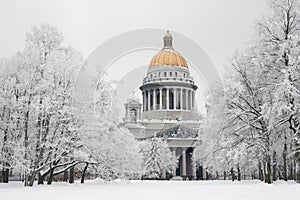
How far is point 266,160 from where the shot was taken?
25.9 metres

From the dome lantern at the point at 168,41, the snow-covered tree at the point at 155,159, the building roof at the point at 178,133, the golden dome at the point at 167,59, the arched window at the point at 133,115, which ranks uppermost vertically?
the dome lantern at the point at 168,41

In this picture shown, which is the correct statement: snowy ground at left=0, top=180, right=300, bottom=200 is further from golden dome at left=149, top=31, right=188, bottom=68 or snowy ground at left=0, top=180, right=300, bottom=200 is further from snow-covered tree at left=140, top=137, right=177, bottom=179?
golden dome at left=149, top=31, right=188, bottom=68

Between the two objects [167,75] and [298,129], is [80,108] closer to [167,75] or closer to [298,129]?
[298,129]

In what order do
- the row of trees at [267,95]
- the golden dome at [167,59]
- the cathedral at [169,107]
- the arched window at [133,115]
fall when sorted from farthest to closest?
the golden dome at [167,59], the arched window at [133,115], the cathedral at [169,107], the row of trees at [267,95]

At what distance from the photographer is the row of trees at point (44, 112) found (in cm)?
2538

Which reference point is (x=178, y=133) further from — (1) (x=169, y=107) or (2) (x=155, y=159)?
(1) (x=169, y=107)

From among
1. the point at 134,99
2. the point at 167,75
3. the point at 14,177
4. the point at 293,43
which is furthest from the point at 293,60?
the point at 167,75

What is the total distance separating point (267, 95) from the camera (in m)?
24.0

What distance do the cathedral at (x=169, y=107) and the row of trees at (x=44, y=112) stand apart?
57.4 metres

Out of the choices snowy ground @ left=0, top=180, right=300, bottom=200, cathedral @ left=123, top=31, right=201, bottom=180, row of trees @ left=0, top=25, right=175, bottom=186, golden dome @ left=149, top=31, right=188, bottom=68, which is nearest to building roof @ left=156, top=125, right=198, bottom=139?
cathedral @ left=123, top=31, right=201, bottom=180

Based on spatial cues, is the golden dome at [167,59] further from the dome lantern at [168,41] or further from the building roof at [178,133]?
the building roof at [178,133]

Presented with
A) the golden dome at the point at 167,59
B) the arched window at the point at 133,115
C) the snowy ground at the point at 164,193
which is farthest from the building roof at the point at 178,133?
the snowy ground at the point at 164,193

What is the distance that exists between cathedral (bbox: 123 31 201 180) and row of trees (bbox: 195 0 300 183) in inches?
2308

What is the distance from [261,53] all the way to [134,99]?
71732mm
